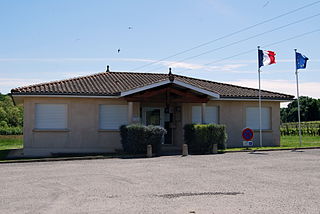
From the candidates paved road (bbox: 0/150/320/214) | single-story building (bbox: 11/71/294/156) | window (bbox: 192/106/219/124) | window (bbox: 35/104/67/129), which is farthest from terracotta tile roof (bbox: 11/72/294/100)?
paved road (bbox: 0/150/320/214)

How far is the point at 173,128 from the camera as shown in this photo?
21.3 metres

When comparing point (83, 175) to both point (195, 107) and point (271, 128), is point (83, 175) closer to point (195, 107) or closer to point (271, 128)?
point (195, 107)

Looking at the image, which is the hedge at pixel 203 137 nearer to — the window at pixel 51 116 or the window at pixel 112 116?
the window at pixel 112 116

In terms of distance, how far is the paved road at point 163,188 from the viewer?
22.3ft

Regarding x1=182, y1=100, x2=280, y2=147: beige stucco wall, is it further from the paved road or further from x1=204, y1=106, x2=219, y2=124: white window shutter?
the paved road

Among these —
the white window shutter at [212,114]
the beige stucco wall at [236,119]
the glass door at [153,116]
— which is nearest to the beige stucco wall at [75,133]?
the glass door at [153,116]

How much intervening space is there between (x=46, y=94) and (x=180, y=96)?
247 inches

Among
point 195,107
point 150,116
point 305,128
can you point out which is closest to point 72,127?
point 150,116

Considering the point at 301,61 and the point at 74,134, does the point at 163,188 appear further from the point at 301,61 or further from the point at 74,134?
the point at 301,61

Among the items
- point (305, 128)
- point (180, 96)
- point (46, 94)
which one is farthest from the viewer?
point (305, 128)

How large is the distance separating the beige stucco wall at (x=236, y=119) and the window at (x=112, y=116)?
320 centimetres

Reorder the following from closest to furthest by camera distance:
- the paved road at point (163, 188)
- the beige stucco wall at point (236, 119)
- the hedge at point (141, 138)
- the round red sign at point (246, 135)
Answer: the paved road at point (163, 188) < the hedge at point (141, 138) < the round red sign at point (246, 135) < the beige stucco wall at point (236, 119)

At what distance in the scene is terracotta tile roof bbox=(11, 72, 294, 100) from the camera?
1819 centimetres

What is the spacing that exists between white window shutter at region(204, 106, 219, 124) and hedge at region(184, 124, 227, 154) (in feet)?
8.48
